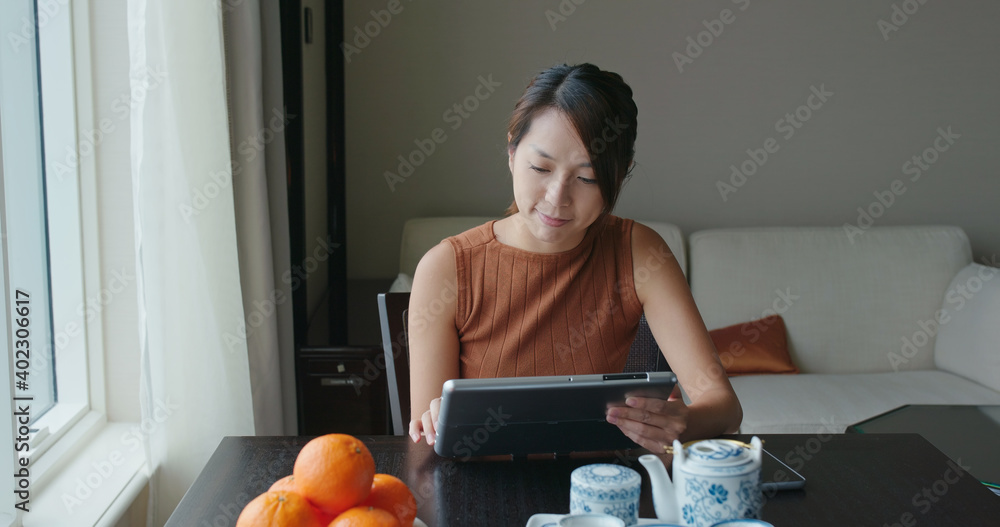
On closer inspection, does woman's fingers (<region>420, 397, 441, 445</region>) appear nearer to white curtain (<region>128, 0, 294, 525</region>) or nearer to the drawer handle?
white curtain (<region>128, 0, 294, 525</region>)

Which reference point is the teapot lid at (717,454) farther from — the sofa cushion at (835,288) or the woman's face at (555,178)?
the sofa cushion at (835,288)

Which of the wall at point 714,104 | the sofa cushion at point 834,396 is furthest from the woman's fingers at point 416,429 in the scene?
the wall at point 714,104

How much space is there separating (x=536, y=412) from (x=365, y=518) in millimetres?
306

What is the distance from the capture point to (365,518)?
78cm

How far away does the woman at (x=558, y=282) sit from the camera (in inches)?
53.7

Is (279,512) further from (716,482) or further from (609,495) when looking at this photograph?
(716,482)

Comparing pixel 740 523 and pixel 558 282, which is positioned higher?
pixel 558 282

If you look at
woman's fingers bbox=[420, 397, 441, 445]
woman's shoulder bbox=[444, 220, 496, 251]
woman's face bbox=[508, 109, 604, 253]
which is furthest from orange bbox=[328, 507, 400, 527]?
woman's shoulder bbox=[444, 220, 496, 251]

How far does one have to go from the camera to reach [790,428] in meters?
2.39

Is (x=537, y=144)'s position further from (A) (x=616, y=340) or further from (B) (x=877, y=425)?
(B) (x=877, y=425)

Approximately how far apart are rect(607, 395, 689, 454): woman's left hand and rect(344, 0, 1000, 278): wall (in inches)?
83.4

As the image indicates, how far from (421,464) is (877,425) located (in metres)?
1.31

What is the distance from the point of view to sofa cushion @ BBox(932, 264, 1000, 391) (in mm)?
2695

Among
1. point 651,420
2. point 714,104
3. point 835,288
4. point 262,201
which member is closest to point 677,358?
point 651,420
